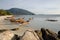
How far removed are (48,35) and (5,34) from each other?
6.82 metres

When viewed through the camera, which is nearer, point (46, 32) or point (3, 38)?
point (3, 38)

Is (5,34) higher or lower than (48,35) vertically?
higher

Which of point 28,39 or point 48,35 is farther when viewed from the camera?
point 48,35

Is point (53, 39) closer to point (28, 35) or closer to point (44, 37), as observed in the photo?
point (44, 37)

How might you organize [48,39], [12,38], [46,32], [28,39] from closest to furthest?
[28,39], [12,38], [48,39], [46,32]

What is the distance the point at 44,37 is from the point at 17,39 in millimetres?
5404

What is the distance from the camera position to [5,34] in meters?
→ 11.9

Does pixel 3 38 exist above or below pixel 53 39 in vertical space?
above

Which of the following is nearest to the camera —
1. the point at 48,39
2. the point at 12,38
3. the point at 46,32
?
the point at 12,38

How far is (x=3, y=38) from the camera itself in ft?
37.4

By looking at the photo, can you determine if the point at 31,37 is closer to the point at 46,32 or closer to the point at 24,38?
the point at 24,38

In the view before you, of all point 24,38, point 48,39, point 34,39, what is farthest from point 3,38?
point 48,39

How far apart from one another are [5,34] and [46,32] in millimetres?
7275

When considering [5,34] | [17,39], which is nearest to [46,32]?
[17,39]
